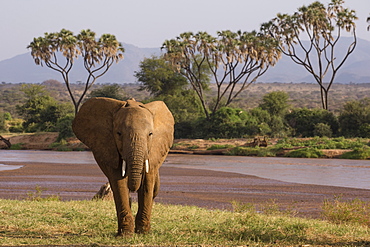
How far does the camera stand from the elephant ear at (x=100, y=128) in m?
9.61

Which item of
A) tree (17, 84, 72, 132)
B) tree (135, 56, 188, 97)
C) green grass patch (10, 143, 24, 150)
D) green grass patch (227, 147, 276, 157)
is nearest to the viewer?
green grass patch (227, 147, 276, 157)

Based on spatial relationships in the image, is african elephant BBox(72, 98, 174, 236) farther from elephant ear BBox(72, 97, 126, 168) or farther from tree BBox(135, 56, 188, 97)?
tree BBox(135, 56, 188, 97)

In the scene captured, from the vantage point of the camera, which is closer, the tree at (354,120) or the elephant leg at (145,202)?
the elephant leg at (145,202)

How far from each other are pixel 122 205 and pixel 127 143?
1371 millimetres

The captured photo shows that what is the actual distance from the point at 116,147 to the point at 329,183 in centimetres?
1731

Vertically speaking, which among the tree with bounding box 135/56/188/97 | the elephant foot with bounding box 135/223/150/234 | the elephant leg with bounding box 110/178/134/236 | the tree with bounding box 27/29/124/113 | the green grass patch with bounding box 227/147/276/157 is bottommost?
the green grass patch with bounding box 227/147/276/157

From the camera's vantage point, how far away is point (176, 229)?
10539 mm

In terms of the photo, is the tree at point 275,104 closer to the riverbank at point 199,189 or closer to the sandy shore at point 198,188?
the riverbank at point 199,189

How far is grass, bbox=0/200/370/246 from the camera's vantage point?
9594 millimetres

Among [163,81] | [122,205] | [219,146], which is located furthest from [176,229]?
[163,81]

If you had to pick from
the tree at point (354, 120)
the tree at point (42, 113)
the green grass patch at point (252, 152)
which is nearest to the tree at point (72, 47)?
the tree at point (42, 113)

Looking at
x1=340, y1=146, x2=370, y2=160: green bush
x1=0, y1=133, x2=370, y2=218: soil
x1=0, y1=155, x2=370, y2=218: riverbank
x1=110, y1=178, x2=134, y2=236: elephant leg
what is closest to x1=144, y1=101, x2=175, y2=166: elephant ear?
x1=110, y1=178, x2=134, y2=236: elephant leg

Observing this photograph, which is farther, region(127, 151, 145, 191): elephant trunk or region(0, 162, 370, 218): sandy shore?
region(0, 162, 370, 218): sandy shore

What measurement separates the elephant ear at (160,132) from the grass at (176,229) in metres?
1.29
